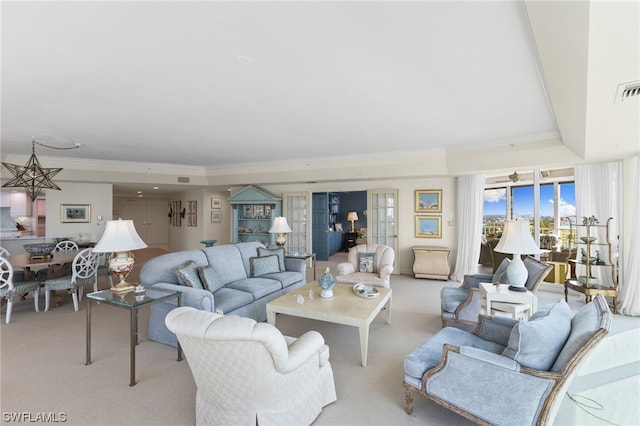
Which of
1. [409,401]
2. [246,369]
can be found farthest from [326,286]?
[246,369]

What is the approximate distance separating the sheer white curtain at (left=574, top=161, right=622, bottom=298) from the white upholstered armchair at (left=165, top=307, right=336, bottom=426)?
5.36m

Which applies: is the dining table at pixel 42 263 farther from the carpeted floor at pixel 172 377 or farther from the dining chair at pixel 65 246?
the dining chair at pixel 65 246

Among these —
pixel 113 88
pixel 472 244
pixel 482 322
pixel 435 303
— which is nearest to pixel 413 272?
pixel 472 244

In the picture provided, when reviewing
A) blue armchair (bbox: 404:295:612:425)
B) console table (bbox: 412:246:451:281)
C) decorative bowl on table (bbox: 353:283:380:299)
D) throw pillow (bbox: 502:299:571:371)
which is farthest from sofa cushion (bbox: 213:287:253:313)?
console table (bbox: 412:246:451:281)

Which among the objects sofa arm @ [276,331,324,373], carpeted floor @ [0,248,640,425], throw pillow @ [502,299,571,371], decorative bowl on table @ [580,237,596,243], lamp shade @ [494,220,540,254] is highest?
lamp shade @ [494,220,540,254]

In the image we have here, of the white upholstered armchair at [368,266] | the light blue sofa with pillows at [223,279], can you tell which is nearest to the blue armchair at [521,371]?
the light blue sofa with pillows at [223,279]

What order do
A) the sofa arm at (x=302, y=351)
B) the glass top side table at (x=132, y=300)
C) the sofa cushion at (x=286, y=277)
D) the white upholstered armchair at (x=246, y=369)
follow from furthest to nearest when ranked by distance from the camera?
the sofa cushion at (x=286, y=277) → the glass top side table at (x=132, y=300) → the sofa arm at (x=302, y=351) → the white upholstered armchair at (x=246, y=369)

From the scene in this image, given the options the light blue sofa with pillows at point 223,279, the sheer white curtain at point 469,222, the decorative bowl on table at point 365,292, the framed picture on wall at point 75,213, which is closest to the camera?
the light blue sofa with pillows at point 223,279

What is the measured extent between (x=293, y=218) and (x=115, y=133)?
15.1ft

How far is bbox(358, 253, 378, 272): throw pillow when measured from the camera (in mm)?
5055

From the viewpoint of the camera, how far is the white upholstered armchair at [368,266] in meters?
4.67

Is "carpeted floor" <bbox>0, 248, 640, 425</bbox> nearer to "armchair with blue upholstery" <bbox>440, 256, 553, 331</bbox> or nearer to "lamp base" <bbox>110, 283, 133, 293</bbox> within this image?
"armchair with blue upholstery" <bbox>440, 256, 553, 331</bbox>

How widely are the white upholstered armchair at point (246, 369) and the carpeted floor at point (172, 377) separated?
33cm

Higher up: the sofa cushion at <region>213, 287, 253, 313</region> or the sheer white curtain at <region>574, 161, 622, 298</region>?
the sheer white curtain at <region>574, 161, 622, 298</region>
